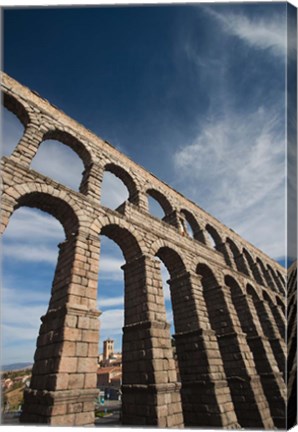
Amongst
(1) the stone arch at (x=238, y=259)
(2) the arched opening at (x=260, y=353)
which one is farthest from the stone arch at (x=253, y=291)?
(2) the arched opening at (x=260, y=353)

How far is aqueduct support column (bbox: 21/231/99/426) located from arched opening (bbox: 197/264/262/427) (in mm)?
7299

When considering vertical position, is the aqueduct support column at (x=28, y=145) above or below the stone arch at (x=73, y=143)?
below

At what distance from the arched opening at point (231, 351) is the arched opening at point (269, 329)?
455 cm

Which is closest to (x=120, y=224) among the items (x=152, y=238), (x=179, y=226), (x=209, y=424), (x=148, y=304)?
(x=152, y=238)

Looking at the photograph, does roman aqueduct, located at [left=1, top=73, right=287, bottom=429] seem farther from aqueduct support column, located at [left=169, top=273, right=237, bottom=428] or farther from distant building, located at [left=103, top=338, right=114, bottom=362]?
distant building, located at [left=103, top=338, right=114, bottom=362]

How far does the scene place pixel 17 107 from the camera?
31.8 ft

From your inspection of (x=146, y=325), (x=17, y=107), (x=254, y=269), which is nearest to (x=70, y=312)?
(x=146, y=325)

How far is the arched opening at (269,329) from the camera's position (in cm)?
1516

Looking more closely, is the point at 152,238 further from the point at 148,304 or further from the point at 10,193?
the point at 10,193

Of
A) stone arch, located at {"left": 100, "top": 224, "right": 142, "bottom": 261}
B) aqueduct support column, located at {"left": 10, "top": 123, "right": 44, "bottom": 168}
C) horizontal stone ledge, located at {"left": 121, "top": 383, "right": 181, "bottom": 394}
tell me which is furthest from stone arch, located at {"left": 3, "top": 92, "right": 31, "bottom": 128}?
horizontal stone ledge, located at {"left": 121, "top": 383, "right": 181, "bottom": 394}

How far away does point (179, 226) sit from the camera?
1369 centimetres

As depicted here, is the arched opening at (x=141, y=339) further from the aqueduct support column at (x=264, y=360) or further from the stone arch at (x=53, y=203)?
the aqueduct support column at (x=264, y=360)

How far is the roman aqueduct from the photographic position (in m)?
6.01

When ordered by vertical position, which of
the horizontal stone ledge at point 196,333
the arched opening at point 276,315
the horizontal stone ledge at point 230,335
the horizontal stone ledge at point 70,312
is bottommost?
the horizontal stone ledge at point 70,312
